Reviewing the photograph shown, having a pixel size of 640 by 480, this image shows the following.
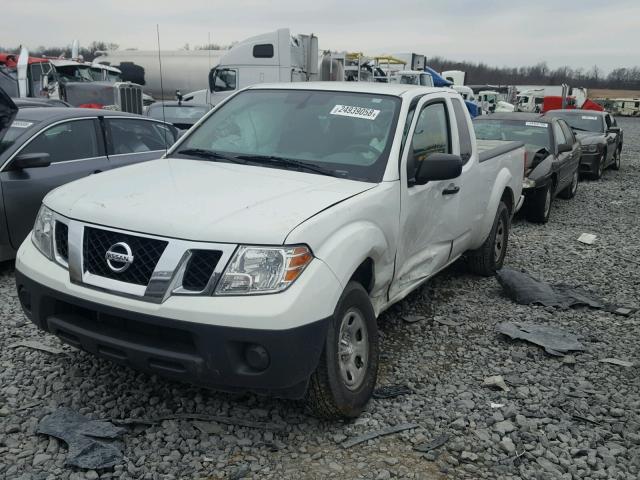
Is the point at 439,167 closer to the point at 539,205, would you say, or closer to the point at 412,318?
the point at 412,318

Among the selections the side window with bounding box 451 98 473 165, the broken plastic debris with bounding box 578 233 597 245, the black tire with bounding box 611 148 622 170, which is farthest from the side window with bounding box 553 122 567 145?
the black tire with bounding box 611 148 622 170

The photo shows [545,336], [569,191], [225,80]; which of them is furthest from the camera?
[225,80]

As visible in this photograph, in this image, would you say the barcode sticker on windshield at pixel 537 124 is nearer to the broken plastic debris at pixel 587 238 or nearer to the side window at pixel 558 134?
the side window at pixel 558 134

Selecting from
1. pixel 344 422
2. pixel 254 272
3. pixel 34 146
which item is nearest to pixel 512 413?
pixel 344 422

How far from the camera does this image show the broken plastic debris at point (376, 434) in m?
3.19

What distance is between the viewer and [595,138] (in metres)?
14.4

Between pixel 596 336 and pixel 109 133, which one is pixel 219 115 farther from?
pixel 596 336

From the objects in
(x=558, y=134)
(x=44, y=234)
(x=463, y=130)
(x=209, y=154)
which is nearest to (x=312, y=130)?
(x=209, y=154)

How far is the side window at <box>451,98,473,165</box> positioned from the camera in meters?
5.14

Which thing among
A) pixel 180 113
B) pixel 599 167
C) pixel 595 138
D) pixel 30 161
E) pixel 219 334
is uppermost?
pixel 180 113

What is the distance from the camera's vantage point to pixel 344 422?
11.0 ft

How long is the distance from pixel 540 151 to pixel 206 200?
766cm

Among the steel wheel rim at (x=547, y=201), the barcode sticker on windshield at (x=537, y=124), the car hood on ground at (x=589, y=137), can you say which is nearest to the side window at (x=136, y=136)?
the steel wheel rim at (x=547, y=201)

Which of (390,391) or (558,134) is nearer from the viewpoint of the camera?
(390,391)
